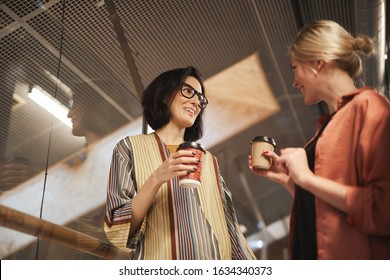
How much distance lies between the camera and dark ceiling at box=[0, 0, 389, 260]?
2.03 metres

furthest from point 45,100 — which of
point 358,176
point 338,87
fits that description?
point 358,176

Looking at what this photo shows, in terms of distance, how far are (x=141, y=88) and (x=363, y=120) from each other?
171 centimetres

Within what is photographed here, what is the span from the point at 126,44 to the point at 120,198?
1289mm

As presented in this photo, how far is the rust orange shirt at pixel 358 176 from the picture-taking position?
90 centimetres

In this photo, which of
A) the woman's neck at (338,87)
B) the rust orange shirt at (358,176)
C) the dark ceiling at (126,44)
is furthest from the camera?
the dark ceiling at (126,44)

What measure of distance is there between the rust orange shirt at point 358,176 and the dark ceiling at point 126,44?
1038 millimetres

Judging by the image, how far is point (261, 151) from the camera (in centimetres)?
124

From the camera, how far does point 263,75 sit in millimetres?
3029

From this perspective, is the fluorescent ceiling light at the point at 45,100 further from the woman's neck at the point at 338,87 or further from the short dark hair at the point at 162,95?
the woman's neck at the point at 338,87

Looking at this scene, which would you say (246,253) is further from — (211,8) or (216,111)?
(216,111)

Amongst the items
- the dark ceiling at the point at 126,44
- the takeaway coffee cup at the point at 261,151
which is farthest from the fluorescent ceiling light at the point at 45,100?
the takeaway coffee cup at the point at 261,151

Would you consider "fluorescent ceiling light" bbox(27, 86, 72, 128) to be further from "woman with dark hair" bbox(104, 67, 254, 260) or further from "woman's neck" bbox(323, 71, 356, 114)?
"woman's neck" bbox(323, 71, 356, 114)

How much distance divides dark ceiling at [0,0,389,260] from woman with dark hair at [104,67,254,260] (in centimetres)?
70
